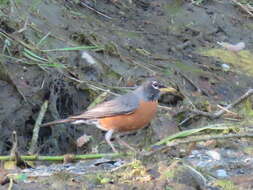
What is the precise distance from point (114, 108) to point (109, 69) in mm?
1562

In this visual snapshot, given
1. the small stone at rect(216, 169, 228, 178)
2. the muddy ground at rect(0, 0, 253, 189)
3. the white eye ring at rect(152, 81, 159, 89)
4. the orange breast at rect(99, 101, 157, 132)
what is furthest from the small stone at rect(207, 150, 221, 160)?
the white eye ring at rect(152, 81, 159, 89)

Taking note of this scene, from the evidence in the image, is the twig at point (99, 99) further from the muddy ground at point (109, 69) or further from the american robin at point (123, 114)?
the american robin at point (123, 114)

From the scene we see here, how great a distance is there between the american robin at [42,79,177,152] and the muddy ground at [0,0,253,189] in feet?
0.80

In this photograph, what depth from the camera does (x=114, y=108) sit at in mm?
6812

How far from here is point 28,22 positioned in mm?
8258

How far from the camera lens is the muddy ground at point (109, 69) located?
7191 millimetres

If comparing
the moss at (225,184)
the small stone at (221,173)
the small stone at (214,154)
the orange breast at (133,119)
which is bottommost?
the moss at (225,184)

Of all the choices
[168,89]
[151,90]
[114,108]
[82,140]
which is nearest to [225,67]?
[168,89]

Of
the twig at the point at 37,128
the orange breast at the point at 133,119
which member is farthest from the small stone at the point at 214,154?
the twig at the point at 37,128

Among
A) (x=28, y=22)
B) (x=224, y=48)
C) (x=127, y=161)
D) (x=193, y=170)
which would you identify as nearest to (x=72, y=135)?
(x=28, y=22)

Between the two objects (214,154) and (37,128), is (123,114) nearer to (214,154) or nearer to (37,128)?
(37,128)

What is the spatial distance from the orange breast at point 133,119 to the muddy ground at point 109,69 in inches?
9.1

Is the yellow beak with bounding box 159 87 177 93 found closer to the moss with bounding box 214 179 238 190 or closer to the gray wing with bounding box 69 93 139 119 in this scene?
the gray wing with bounding box 69 93 139 119

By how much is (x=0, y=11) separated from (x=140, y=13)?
3.19m
